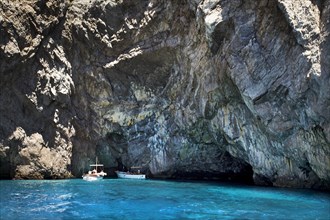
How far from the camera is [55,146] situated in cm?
4319

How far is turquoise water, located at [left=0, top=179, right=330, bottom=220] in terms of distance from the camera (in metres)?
22.4

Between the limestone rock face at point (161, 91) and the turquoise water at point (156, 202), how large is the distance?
517 centimetres

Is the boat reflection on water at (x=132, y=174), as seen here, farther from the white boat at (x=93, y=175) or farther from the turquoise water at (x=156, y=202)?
the turquoise water at (x=156, y=202)

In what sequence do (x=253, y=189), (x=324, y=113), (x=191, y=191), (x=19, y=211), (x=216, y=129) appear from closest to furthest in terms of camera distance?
(x=19, y=211) < (x=324, y=113) < (x=191, y=191) < (x=253, y=189) < (x=216, y=129)

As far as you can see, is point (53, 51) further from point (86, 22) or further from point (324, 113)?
point (324, 113)

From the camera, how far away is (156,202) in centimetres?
2686

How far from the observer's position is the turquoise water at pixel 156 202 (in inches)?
883

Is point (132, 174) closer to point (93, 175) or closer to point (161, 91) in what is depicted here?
point (93, 175)

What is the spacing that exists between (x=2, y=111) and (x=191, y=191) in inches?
791

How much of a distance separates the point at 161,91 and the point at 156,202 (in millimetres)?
19148

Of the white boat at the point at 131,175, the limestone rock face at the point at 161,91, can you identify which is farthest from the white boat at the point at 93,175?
the white boat at the point at 131,175

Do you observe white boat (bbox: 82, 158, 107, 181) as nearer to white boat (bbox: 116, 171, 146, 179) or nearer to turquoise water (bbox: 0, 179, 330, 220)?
white boat (bbox: 116, 171, 146, 179)

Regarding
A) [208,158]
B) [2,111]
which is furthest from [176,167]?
[2,111]

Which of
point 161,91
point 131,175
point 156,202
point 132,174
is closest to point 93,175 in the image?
point 131,175
